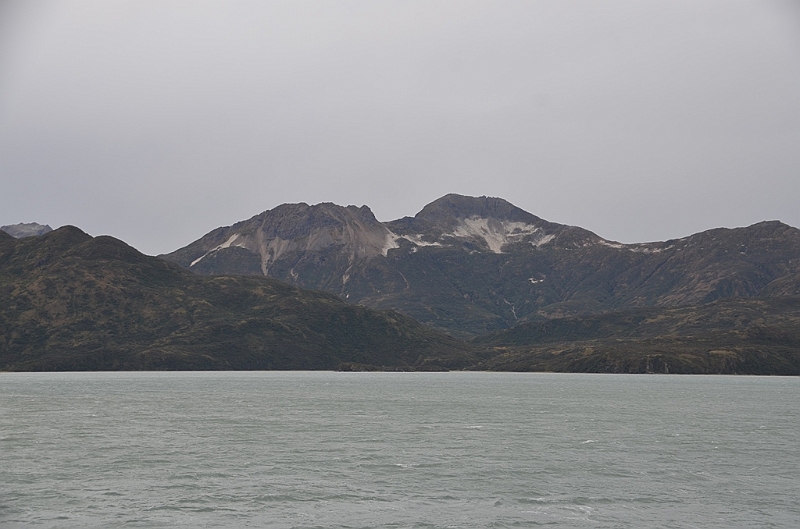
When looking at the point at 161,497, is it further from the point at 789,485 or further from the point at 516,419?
the point at 516,419

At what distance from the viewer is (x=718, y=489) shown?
66.1m

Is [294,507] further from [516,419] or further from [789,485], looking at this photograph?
[516,419]

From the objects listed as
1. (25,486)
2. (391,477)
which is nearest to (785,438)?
(391,477)

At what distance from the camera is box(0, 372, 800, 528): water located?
56.5 meters

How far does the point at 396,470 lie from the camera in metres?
74.9

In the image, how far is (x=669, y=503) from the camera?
60.5 meters

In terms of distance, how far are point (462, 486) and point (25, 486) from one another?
37.5 m

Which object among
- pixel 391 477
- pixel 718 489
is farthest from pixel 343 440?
pixel 718 489

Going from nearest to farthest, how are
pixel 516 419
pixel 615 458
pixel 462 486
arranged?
pixel 462 486
pixel 615 458
pixel 516 419

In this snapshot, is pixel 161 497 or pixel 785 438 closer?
pixel 161 497

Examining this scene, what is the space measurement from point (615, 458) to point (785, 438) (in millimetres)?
34442

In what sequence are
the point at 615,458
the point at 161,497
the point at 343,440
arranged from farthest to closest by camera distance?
the point at 343,440 → the point at 615,458 → the point at 161,497

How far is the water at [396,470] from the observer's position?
56.5 meters

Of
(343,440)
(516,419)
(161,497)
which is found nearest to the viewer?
(161,497)
